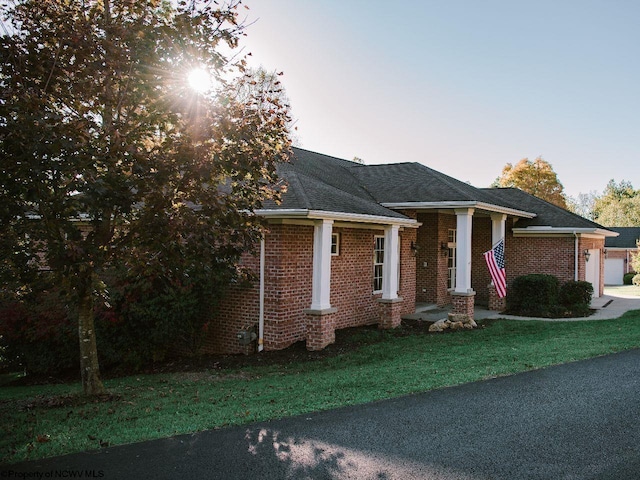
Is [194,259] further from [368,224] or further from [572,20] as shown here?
[572,20]

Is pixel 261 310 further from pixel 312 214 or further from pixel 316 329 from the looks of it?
pixel 312 214

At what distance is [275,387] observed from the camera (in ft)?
27.7

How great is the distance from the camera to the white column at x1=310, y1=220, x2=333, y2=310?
38.3 ft

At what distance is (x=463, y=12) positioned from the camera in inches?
533

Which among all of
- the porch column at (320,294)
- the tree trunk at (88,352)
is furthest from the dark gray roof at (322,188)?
the tree trunk at (88,352)

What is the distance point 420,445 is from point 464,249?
1041 centimetres

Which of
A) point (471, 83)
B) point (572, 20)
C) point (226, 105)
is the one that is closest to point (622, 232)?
point (471, 83)

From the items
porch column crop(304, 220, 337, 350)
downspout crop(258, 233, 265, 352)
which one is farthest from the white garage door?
downspout crop(258, 233, 265, 352)

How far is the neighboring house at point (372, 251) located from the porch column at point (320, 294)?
0.02 meters

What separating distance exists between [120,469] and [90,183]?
10.1ft

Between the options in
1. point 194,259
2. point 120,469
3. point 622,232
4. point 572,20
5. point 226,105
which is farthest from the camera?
point 622,232

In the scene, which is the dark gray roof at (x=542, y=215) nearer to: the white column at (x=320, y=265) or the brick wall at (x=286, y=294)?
the brick wall at (x=286, y=294)

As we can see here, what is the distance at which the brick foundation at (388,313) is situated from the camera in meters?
13.9

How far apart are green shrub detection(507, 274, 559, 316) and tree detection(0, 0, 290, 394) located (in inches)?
511
